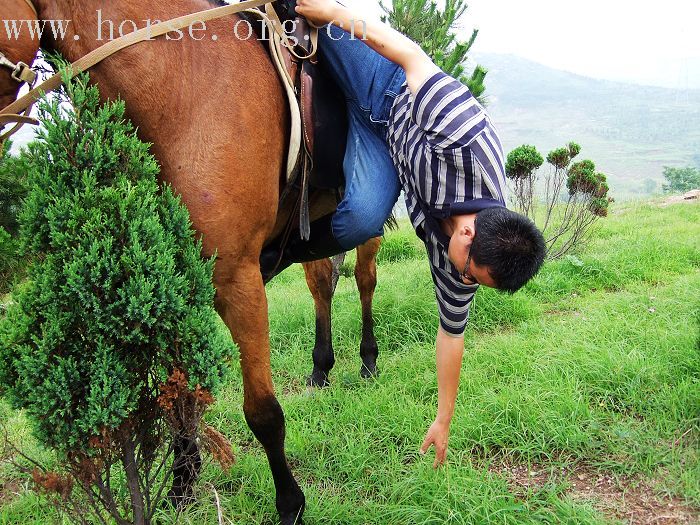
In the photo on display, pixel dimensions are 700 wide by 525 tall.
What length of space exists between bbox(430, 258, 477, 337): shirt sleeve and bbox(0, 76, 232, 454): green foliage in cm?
119

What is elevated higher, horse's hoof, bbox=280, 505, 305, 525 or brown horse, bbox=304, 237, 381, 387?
brown horse, bbox=304, 237, 381, 387

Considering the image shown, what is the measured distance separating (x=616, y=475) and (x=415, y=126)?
183 centimetres

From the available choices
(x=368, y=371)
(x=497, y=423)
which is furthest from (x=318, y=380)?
(x=497, y=423)

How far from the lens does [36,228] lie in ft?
4.67

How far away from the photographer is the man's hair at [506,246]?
1.82 meters

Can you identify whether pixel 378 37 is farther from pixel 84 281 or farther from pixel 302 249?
pixel 84 281

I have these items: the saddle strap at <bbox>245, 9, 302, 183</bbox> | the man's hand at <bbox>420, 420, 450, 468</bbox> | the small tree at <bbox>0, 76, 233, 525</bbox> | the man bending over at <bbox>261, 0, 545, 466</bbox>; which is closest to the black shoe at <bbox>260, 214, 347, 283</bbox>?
the man bending over at <bbox>261, 0, 545, 466</bbox>

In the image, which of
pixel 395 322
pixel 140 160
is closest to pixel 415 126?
pixel 140 160

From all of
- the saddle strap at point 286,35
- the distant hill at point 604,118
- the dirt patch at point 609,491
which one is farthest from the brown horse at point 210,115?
the distant hill at point 604,118

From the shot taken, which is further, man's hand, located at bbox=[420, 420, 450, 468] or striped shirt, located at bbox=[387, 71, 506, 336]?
man's hand, located at bbox=[420, 420, 450, 468]

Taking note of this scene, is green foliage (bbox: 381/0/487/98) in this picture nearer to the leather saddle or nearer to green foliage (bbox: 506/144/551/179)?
green foliage (bbox: 506/144/551/179)

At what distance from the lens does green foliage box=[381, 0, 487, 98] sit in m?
5.19

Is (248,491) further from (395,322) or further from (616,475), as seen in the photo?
(395,322)

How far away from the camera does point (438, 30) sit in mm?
5543
